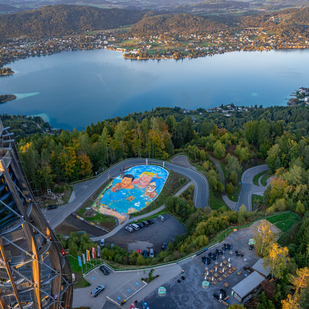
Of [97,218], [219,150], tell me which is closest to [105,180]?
[97,218]

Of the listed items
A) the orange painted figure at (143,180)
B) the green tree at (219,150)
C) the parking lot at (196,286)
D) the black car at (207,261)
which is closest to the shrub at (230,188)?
the green tree at (219,150)

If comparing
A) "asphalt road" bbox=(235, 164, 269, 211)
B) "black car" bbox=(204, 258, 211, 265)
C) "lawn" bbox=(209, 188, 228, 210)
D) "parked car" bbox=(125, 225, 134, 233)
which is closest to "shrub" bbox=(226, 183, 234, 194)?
"asphalt road" bbox=(235, 164, 269, 211)

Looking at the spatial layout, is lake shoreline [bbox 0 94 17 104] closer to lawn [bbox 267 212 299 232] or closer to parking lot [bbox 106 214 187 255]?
parking lot [bbox 106 214 187 255]

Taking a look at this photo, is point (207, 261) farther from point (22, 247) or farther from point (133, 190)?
point (133, 190)

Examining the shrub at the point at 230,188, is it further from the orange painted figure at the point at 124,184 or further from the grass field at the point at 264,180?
the orange painted figure at the point at 124,184

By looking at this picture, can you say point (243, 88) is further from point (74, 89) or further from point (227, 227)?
point (227, 227)

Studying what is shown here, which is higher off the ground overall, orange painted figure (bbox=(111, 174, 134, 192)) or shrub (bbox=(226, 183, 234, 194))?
orange painted figure (bbox=(111, 174, 134, 192))
